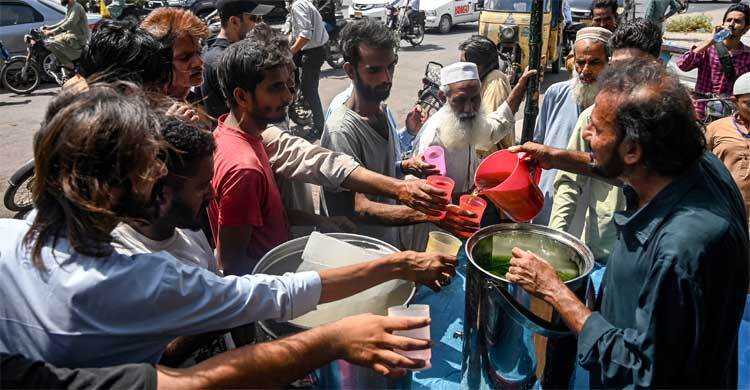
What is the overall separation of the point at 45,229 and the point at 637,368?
1485 mm

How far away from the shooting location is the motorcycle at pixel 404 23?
13.4m

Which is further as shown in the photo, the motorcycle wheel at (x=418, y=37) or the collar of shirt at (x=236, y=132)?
the motorcycle wheel at (x=418, y=37)

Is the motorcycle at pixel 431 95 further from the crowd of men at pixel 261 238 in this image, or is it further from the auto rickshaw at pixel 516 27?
the crowd of men at pixel 261 238

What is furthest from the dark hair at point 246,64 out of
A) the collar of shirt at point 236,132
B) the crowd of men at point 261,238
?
the collar of shirt at point 236,132

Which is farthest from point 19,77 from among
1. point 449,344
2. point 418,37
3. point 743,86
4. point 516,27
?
point 743,86

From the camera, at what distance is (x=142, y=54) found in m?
2.54

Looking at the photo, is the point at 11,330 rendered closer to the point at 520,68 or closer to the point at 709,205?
the point at 709,205

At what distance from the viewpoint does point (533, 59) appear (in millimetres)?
3434

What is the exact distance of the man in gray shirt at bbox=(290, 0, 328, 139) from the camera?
21.6 ft

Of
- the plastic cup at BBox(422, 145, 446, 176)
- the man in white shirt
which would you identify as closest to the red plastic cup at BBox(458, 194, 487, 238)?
the plastic cup at BBox(422, 145, 446, 176)

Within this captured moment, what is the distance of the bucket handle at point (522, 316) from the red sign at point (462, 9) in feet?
50.5

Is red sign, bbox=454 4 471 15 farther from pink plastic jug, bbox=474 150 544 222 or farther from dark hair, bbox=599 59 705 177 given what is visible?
dark hair, bbox=599 59 705 177

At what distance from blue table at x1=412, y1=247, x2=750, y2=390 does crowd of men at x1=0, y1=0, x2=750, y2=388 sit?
0.34 meters

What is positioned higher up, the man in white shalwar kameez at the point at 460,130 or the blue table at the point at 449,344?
the man in white shalwar kameez at the point at 460,130
